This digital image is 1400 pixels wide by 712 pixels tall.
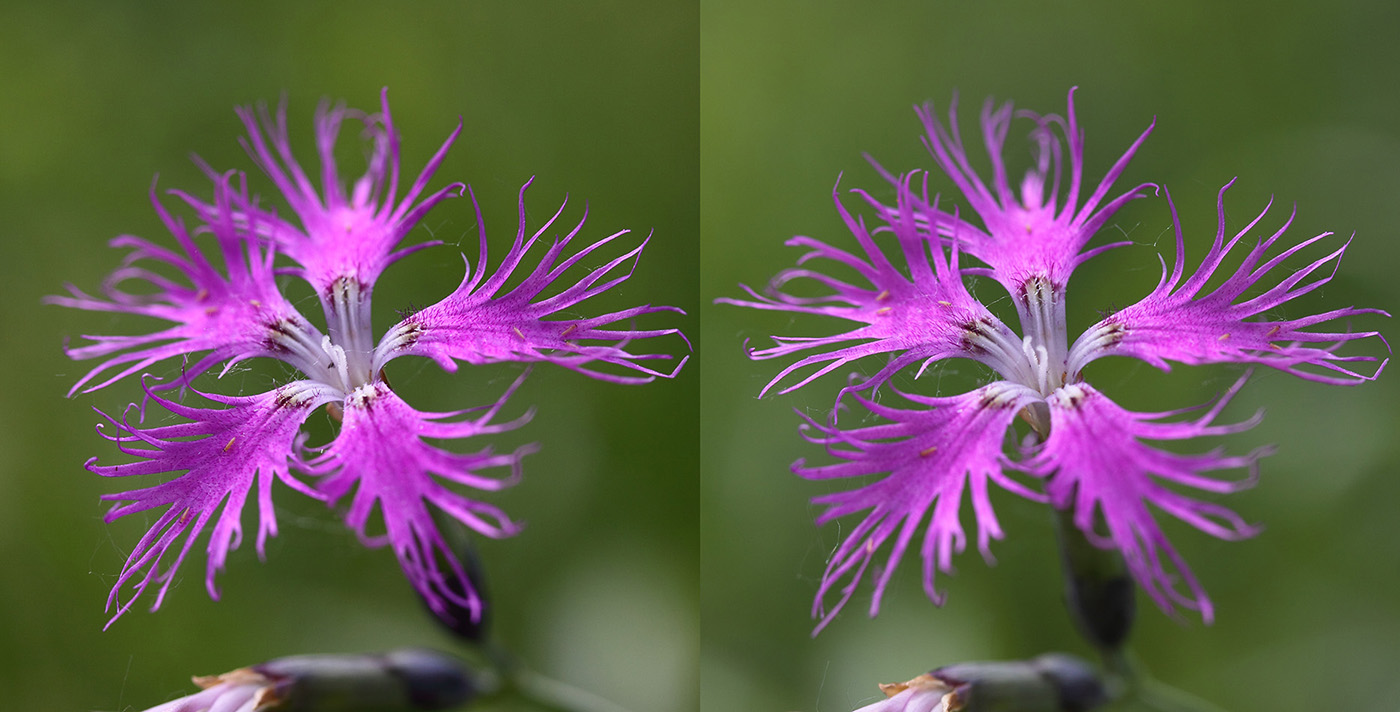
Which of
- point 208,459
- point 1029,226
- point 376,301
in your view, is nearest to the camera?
point 208,459

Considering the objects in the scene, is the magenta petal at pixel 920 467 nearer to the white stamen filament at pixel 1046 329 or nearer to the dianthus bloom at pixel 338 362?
the white stamen filament at pixel 1046 329

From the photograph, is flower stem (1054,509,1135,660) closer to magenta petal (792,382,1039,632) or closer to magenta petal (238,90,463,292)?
magenta petal (792,382,1039,632)

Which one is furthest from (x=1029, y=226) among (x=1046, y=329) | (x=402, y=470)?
(x=402, y=470)

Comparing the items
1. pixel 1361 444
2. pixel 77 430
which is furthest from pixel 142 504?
pixel 1361 444

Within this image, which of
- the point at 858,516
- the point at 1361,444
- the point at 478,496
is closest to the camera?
the point at 858,516

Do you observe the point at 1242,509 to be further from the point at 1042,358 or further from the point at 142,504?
the point at 142,504

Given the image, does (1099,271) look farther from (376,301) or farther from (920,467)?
(376,301)

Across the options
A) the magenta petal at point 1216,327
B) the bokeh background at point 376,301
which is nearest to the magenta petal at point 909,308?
the magenta petal at point 1216,327

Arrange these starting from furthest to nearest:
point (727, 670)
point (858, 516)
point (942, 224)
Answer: point (727, 670)
point (858, 516)
point (942, 224)
